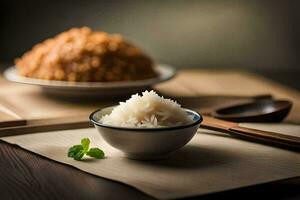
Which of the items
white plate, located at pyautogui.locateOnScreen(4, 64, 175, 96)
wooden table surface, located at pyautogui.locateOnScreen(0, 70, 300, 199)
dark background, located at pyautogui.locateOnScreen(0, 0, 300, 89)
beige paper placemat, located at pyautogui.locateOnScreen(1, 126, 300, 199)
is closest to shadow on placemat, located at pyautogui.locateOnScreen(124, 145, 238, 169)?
beige paper placemat, located at pyautogui.locateOnScreen(1, 126, 300, 199)

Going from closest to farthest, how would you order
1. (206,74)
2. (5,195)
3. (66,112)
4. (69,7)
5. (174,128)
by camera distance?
(5,195), (174,128), (66,112), (206,74), (69,7)

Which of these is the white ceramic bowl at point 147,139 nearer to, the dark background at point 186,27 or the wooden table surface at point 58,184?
the wooden table surface at point 58,184

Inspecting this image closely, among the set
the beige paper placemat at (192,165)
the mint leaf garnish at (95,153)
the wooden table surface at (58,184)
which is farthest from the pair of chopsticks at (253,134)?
the mint leaf garnish at (95,153)

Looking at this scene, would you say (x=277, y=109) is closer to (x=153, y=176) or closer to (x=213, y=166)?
(x=213, y=166)

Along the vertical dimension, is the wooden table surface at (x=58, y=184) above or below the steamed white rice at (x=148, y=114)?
below

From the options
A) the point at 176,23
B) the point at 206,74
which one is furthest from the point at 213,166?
the point at 176,23

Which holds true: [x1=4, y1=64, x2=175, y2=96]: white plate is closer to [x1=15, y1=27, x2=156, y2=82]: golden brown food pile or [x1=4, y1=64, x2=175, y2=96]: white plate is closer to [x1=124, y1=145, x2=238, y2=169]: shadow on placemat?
[x1=15, y1=27, x2=156, y2=82]: golden brown food pile
